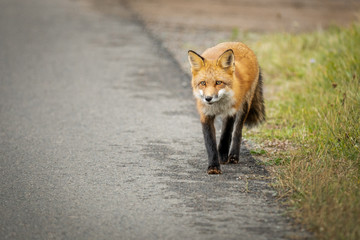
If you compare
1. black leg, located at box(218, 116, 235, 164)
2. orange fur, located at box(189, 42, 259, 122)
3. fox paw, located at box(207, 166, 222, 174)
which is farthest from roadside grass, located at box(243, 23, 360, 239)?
orange fur, located at box(189, 42, 259, 122)

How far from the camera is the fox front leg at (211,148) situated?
5.34m

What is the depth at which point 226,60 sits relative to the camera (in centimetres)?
539

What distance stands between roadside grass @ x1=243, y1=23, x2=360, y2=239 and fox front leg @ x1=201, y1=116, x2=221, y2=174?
0.65m

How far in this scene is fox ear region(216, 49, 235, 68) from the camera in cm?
535

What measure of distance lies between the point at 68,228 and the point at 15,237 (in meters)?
0.41

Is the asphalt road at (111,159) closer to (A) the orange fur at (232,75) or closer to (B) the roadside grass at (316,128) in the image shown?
(B) the roadside grass at (316,128)

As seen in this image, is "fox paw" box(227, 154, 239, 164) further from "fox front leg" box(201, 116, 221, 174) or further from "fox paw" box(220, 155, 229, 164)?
"fox front leg" box(201, 116, 221, 174)

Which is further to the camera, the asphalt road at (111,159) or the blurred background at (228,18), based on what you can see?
the blurred background at (228,18)

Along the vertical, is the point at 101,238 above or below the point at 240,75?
below

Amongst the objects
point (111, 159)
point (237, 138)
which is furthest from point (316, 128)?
point (111, 159)

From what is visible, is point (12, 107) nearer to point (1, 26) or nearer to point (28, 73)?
point (28, 73)

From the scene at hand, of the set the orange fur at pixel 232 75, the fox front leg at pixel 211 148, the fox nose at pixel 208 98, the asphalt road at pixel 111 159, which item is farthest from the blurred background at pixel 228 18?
the fox nose at pixel 208 98

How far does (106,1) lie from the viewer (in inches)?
784

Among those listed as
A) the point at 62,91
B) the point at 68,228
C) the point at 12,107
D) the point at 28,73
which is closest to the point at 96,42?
the point at 28,73
